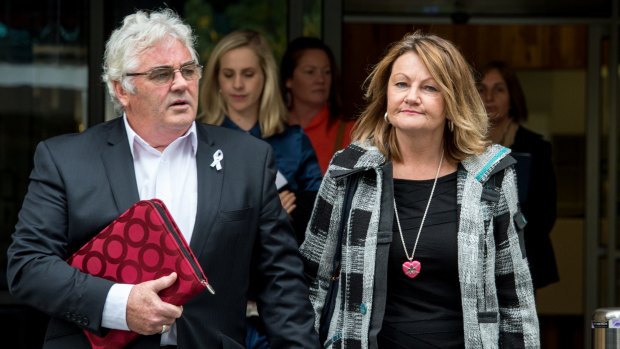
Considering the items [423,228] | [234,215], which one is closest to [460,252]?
[423,228]

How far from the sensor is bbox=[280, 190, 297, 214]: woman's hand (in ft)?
15.2

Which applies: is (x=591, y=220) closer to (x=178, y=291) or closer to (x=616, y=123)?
(x=616, y=123)

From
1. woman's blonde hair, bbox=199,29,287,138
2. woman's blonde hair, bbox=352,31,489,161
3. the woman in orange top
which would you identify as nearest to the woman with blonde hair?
woman's blonde hair, bbox=199,29,287,138

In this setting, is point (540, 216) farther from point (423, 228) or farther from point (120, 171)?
point (120, 171)

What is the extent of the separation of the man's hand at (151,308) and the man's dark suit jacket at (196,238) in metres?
0.10

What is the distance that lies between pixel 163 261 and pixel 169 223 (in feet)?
0.36

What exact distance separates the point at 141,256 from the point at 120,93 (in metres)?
0.57

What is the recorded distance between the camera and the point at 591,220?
800 cm

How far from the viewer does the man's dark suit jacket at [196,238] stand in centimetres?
318

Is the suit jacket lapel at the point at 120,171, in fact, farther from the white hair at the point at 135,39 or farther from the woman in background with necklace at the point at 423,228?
the woman in background with necklace at the point at 423,228

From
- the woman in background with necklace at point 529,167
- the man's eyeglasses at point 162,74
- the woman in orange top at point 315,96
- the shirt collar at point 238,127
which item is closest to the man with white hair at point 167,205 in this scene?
the man's eyeglasses at point 162,74

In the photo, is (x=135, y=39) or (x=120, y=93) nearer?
(x=135, y=39)

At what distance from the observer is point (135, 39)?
334 centimetres

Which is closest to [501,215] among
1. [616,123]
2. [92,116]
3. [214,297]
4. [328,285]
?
[328,285]
